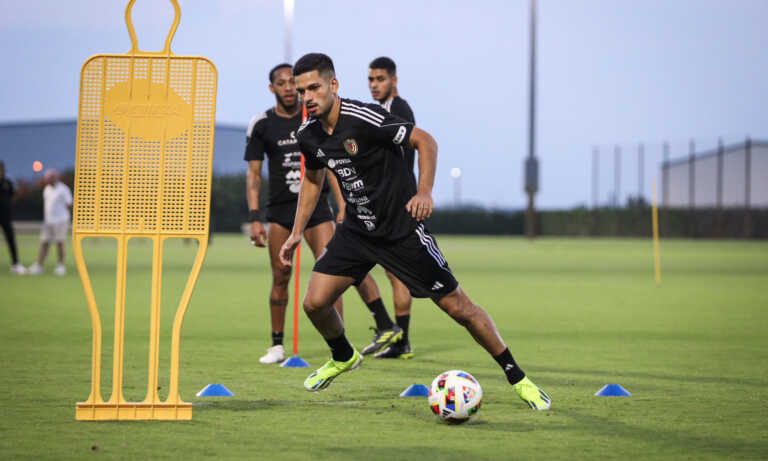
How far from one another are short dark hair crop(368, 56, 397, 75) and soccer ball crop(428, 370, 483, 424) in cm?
357

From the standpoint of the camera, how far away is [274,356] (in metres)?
8.13

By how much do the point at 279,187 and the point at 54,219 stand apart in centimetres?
1261

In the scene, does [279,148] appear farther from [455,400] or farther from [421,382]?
[455,400]

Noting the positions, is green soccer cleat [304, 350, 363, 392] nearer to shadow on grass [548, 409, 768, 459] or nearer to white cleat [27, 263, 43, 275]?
shadow on grass [548, 409, 768, 459]

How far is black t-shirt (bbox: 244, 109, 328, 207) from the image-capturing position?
8.34 metres

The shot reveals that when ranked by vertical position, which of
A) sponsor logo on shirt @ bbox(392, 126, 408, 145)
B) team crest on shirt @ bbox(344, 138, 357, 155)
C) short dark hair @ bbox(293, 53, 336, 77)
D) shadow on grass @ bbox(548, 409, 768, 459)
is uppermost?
short dark hair @ bbox(293, 53, 336, 77)

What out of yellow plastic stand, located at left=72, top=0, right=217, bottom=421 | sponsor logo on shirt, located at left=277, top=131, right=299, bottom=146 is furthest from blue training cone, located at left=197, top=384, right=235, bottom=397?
sponsor logo on shirt, located at left=277, top=131, right=299, bottom=146

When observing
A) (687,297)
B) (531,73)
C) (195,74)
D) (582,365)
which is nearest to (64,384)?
(195,74)

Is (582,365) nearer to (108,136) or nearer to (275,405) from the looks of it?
(275,405)

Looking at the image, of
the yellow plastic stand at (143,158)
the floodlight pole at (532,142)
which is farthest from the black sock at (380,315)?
the floodlight pole at (532,142)

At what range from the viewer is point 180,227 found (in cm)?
554

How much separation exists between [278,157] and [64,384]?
8.85 ft

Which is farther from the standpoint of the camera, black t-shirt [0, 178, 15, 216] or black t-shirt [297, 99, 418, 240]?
black t-shirt [0, 178, 15, 216]

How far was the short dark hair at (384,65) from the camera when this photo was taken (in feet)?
27.5
